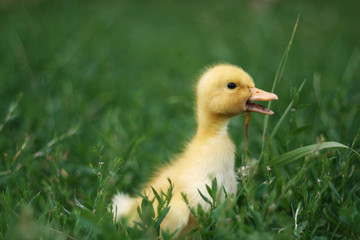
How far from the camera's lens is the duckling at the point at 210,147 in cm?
148

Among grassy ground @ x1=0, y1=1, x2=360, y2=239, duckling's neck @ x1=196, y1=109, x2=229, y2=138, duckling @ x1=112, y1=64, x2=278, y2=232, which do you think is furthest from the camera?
duckling's neck @ x1=196, y1=109, x2=229, y2=138

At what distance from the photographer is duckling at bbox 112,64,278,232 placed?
1.48 metres

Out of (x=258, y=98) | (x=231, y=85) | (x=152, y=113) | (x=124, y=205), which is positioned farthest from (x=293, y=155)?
(x=152, y=113)

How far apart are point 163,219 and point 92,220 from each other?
0.29 metres

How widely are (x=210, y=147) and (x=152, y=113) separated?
1.21 metres

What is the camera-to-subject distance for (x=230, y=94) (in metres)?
1.54

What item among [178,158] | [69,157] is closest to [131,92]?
[69,157]

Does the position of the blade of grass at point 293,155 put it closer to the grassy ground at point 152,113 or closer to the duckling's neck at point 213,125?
the grassy ground at point 152,113

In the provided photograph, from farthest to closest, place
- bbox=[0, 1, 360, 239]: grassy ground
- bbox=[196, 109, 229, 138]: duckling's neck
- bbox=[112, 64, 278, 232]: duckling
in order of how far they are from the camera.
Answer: bbox=[196, 109, 229, 138]: duckling's neck
bbox=[112, 64, 278, 232]: duckling
bbox=[0, 1, 360, 239]: grassy ground

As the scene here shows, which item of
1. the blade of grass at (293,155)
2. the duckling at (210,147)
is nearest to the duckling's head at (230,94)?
the duckling at (210,147)

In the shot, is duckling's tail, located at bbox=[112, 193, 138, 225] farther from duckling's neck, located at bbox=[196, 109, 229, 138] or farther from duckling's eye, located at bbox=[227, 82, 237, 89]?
duckling's eye, located at bbox=[227, 82, 237, 89]

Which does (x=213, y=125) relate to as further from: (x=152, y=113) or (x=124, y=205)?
(x=152, y=113)

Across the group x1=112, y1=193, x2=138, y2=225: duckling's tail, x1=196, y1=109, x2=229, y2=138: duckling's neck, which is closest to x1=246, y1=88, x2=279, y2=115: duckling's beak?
x1=196, y1=109, x2=229, y2=138: duckling's neck

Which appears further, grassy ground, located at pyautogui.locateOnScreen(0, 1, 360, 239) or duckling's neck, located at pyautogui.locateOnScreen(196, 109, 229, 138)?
duckling's neck, located at pyautogui.locateOnScreen(196, 109, 229, 138)
